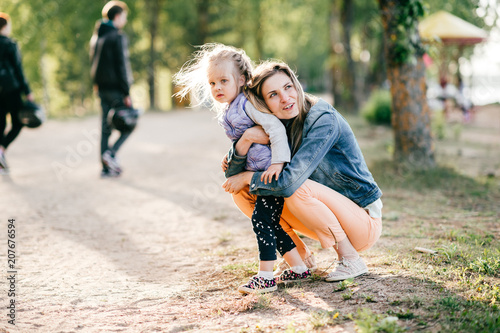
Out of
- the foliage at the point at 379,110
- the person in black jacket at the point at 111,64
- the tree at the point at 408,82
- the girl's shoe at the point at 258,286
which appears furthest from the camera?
the foliage at the point at 379,110

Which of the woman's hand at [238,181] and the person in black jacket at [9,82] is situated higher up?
the person in black jacket at [9,82]

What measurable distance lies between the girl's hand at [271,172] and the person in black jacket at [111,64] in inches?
178

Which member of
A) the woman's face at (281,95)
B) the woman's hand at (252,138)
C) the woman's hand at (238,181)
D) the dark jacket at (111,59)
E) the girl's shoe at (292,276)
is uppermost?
the dark jacket at (111,59)

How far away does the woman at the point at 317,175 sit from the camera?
3094 mm

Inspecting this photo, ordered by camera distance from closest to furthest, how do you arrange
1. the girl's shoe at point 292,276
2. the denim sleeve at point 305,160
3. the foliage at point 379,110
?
1. the denim sleeve at point 305,160
2. the girl's shoe at point 292,276
3. the foliage at point 379,110

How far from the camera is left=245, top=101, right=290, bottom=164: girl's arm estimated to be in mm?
3078

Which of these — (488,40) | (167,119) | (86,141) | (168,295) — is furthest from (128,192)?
(488,40)

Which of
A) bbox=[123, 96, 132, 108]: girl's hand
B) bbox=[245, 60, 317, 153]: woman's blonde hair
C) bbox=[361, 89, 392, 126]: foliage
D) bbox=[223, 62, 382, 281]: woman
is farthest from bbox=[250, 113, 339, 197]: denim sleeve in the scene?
bbox=[361, 89, 392, 126]: foliage

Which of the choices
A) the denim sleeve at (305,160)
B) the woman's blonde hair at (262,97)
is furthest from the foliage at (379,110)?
the denim sleeve at (305,160)

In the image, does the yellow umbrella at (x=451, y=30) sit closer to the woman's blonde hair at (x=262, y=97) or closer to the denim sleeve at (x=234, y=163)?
the woman's blonde hair at (x=262, y=97)

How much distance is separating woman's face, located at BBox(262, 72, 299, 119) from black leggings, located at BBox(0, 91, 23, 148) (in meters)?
5.16

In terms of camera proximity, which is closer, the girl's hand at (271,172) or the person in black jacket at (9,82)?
the girl's hand at (271,172)

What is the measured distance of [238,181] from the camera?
3285mm

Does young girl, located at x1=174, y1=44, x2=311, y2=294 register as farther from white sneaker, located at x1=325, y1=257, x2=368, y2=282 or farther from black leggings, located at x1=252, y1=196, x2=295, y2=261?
white sneaker, located at x1=325, y1=257, x2=368, y2=282
